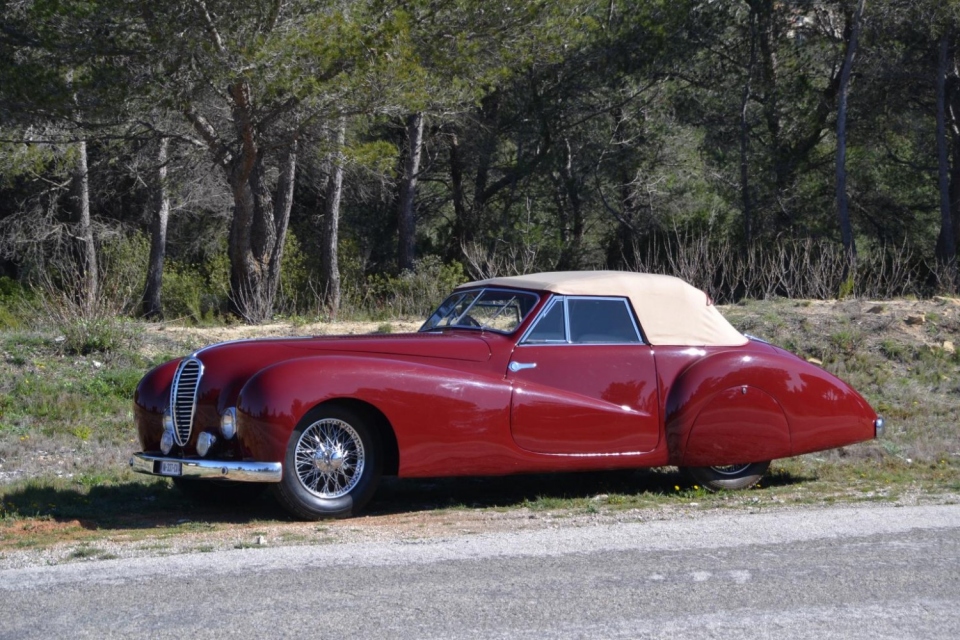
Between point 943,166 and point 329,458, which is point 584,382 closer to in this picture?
point 329,458

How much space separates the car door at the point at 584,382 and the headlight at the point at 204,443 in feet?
6.43

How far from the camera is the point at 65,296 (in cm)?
1225

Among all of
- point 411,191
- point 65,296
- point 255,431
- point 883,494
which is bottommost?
point 883,494

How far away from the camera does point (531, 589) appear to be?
5102mm

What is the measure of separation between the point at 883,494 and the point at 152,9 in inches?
466

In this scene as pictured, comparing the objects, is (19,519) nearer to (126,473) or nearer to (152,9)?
(126,473)

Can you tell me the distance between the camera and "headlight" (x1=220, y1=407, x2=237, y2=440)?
655 centimetres

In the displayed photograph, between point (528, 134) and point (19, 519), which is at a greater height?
point (528, 134)

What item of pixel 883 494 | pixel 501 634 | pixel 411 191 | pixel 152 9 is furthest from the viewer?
pixel 411 191

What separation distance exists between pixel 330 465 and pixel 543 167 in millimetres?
21727

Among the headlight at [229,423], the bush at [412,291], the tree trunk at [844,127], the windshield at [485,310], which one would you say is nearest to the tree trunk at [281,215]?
the bush at [412,291]

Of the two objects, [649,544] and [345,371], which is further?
[345,371]

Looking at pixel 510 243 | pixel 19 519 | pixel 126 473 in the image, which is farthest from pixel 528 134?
pixel 19 519

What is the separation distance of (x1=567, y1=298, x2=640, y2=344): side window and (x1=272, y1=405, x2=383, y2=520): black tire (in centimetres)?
173
